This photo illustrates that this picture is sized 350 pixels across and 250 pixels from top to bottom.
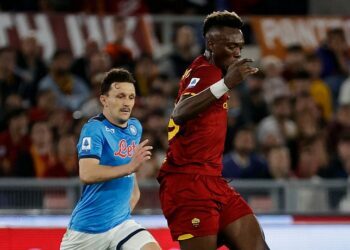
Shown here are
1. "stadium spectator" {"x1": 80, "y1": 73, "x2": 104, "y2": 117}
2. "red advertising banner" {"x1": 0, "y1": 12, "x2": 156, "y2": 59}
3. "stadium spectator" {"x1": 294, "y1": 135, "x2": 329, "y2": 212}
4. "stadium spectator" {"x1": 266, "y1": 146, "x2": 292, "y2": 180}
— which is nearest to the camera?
"stadium spectator" {"x1": 294, "y1": 135, "x2": 329, "y2": 212}

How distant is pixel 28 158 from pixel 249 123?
9.75 ft

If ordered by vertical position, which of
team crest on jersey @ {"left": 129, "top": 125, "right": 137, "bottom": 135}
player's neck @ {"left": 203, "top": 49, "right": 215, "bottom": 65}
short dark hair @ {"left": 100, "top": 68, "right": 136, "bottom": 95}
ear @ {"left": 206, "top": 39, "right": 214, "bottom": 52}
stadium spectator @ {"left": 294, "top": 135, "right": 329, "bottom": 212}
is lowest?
stadium spectator @ {"left": 294, "top": 135, "right": 329, "bottom": 212}

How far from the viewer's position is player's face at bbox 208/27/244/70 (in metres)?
7.44

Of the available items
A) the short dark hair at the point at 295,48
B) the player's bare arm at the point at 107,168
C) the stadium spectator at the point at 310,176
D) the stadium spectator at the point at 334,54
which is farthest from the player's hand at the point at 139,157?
the stadium spectator at the point at 334,54

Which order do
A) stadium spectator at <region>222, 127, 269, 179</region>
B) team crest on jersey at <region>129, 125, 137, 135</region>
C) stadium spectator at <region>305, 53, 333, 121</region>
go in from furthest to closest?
stadium spectator at <region>305, 53, 333, 121</region> → stadium spectator at <region>222, 127, 269, 179</region> → team crest on jersey at <region>129, 125, 137, 135</region>

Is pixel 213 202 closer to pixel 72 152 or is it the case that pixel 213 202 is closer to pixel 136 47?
pixel 72 152

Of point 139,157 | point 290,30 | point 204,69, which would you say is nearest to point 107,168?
point 139,157

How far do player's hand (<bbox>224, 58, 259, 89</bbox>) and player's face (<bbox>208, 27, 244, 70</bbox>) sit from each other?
317 millimetres

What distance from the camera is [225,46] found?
744 cm

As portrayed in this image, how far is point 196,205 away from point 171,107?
6062 millimetres

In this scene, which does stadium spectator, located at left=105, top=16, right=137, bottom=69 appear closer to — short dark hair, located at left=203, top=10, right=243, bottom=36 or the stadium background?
the stadium background

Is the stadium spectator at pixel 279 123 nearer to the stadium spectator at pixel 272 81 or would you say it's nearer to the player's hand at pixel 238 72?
the stadium spectator at pixel 272 81

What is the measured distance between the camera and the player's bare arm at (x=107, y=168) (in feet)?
24.2

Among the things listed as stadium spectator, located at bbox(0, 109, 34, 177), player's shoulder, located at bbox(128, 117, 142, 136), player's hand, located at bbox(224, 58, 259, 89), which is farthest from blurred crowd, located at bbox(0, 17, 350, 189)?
player's hand, located at bbox(224, 58, 259, 89)
